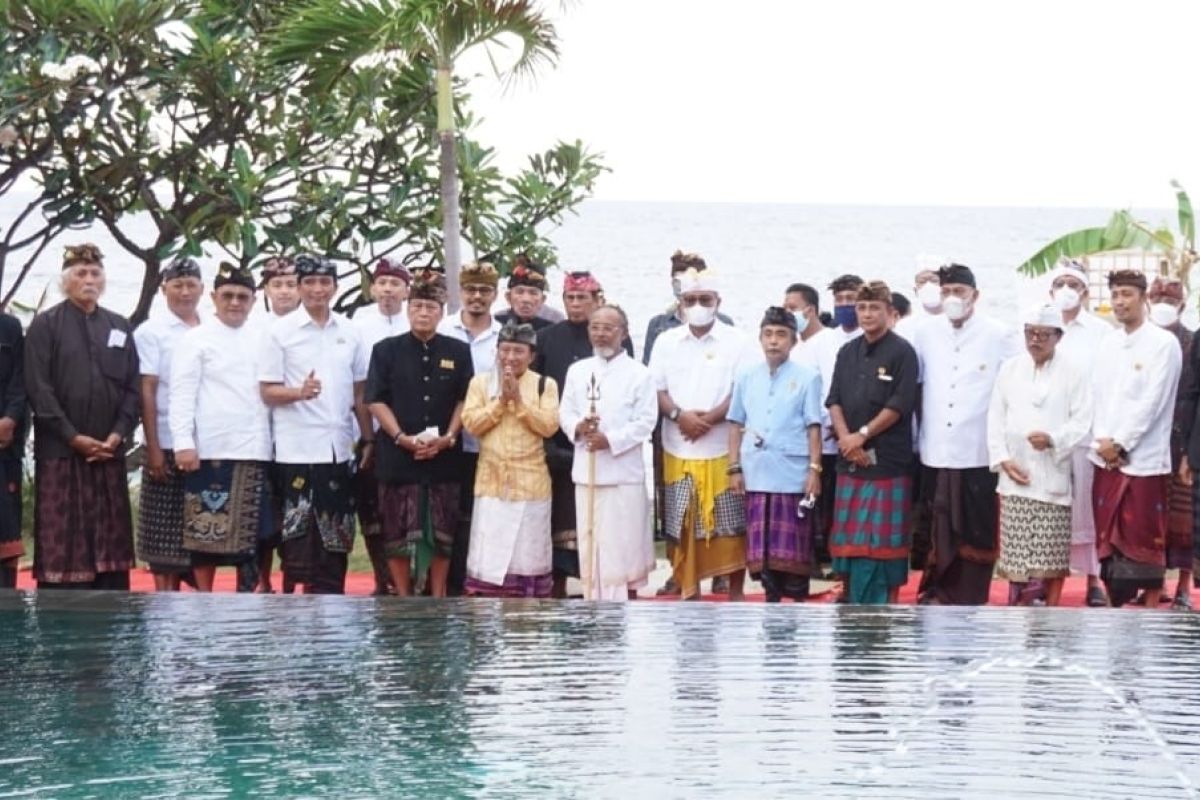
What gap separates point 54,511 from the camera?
7438 millimetres

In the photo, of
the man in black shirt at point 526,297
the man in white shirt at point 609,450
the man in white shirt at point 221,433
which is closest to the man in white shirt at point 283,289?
the man in white shirt at point 221,433

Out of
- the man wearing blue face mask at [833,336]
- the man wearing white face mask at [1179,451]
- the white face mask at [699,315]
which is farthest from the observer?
the man wearing blue face mask at [833,336]

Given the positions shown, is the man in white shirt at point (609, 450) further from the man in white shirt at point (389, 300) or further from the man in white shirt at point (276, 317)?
the man in white shirt at point (276, 317)

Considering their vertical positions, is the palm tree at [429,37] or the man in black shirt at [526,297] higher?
the palm tree at [429,37]

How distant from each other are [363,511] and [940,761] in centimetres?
458

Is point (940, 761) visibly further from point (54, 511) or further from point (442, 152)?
point (442, 152)

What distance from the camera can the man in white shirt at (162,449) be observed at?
304 inches

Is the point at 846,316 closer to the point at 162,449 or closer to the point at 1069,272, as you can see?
the point at 1069,272

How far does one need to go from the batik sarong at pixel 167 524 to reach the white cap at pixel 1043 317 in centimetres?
317

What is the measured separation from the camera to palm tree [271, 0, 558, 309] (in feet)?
30.5

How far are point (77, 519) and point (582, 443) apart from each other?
72.5 inches

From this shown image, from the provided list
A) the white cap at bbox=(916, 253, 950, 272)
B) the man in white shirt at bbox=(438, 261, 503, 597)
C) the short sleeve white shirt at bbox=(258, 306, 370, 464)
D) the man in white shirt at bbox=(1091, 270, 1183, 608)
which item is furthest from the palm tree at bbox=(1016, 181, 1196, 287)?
the short sleeve white shirt at bbox=(258, 306, 370, 464)

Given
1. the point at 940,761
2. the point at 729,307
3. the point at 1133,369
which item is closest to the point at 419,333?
the point at 1133,369

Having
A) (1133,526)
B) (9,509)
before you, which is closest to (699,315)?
(1133,526)
